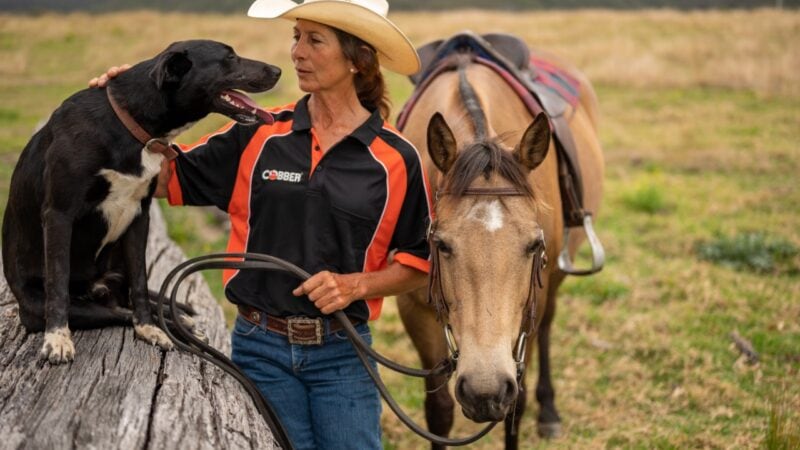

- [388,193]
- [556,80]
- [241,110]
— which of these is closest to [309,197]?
[388,193]

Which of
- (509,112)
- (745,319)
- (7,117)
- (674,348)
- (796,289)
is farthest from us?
(7,117)

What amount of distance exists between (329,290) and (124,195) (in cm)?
82

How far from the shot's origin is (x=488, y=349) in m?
2.48

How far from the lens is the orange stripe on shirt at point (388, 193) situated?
298 centimetres

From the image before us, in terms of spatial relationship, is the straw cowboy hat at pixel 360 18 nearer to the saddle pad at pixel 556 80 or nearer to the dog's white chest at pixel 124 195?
the dog's white chest at pixel 124 195

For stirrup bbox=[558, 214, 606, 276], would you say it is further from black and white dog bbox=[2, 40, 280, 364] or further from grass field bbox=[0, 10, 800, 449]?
black and white dog bbox=[2, 40, 280, 364]

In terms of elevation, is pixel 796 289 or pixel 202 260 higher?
pixel 202 260

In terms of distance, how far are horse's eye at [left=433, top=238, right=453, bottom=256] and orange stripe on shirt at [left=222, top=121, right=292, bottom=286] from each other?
746mm

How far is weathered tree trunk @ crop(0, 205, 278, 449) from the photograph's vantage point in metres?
2.39

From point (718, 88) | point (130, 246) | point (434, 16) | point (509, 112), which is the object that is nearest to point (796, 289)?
point (509, 112)

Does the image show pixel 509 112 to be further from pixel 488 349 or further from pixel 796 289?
pixel 796 289

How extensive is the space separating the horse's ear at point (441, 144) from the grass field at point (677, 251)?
204 centimetres

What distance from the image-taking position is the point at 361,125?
3.01m

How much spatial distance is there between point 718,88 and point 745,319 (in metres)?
12.4
